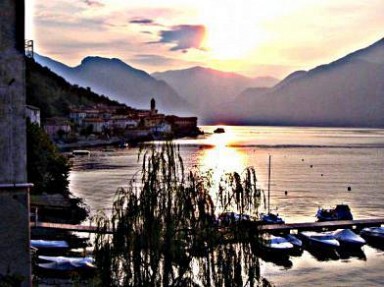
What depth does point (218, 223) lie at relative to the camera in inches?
498

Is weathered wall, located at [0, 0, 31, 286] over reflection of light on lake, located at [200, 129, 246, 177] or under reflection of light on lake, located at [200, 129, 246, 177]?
over

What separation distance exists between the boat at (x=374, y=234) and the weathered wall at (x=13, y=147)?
26561 mm

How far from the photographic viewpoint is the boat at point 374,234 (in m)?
35.0

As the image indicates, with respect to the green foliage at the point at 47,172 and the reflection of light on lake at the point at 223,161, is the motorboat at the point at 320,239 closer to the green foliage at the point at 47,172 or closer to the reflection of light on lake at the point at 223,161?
the green foliage at the point at 47,172

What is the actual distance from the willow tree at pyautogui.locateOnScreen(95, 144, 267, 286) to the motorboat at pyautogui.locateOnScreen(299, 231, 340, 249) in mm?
21211

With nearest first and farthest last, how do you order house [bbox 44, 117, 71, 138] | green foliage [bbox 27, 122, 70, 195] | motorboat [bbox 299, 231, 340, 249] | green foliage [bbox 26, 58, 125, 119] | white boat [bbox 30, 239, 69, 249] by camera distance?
1. white boat [bbox 30, 239, 69, 249]
2. motorboat [bbox 299, 231, 340, 249]
3. green foliage [bbox 27, 122, 70, 195]
4. house [bbox 44, 117, 71, 138]
5. green foliage [bbox 26, 58, 125, 119]

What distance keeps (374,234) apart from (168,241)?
1031 inches

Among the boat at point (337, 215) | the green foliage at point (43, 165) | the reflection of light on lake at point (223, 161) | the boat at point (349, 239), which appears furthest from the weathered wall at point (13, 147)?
the reflection of light on lake at point (223, 161)

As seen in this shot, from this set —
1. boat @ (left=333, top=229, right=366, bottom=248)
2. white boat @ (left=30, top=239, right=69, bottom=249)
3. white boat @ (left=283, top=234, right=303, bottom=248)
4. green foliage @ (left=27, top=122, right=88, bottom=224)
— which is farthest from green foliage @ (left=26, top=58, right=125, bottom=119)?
boat @ (left=333, top=229, right=366, bottom=248)

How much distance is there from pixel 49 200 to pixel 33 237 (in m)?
10.4

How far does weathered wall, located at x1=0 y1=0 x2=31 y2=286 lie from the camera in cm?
1222

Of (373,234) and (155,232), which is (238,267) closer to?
(155,232)

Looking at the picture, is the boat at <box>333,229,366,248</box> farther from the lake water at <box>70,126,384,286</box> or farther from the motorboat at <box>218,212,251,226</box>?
the motorboat at <box>218,212,251,226</box>

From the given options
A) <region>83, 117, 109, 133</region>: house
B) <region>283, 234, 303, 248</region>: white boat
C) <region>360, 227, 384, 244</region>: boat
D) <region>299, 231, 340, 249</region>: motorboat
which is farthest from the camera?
<region>83, 117, 109, 133</region>: house
